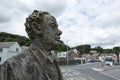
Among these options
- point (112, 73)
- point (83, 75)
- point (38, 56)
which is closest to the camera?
point (38, 56)

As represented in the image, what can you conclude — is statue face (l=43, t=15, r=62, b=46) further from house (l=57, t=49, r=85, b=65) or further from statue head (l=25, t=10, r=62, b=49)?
house (l=57, t=49, r=85, b=65)

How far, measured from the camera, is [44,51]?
272 centimetres

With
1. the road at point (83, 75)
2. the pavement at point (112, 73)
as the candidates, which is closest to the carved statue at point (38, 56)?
the road at point (83, 75)

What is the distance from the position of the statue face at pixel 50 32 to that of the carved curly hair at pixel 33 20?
57mm

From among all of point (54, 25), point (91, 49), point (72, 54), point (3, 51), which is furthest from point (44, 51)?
point (91, 49)

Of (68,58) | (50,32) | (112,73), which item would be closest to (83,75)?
(112,73)

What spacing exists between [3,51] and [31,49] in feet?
209

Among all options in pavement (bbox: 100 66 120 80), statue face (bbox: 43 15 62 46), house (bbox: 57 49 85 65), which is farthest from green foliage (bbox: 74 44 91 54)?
statue face (bbox: 43 15 62 46)

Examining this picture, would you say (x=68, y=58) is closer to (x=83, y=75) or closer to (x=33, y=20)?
(x=83, y=75)

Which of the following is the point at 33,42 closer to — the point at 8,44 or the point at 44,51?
the point at 44,51

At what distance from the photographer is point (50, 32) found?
8.96 feet

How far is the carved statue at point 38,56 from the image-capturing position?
8.34ft

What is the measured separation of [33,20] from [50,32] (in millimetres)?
217

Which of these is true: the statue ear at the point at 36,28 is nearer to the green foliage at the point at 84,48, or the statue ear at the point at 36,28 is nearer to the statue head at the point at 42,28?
the statue head at the point at 42,28
